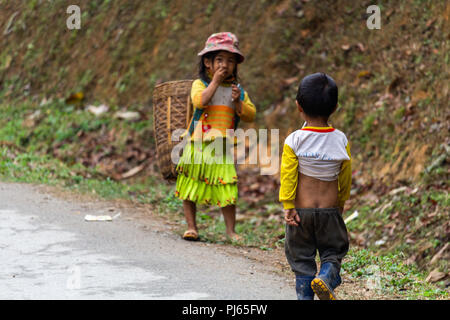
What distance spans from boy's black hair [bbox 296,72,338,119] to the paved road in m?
1.23

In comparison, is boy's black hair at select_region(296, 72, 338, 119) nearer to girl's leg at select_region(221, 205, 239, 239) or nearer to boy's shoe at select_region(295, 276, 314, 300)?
boy's shoe at select_region(295, 276, 314, 300)

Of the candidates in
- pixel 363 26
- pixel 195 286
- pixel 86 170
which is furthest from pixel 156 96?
pixel 363 26

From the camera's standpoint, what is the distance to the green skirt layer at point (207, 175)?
6016 millimetres

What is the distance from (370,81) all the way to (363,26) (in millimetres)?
1385

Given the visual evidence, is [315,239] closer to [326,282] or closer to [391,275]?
[326,282]

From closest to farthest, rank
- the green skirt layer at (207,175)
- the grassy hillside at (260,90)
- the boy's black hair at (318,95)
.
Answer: the boy's black hair at (318,95), the green skirt layer at (207,175), the grassy hillside at (260,90)

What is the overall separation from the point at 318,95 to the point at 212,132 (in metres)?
2.21

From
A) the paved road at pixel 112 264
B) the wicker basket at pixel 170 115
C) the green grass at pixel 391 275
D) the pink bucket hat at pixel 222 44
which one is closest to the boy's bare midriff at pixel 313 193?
the paved road at pixel 112 264

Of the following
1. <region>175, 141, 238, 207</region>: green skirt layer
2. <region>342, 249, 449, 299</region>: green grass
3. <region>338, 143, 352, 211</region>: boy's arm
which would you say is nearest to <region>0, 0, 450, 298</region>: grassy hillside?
<region>342, 249, 449, 299</region>: green grass

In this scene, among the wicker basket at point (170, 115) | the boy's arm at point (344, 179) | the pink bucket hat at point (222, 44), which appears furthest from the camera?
the wicker basket at point (170, 115)

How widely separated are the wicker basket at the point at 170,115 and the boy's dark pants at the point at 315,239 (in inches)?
97.5

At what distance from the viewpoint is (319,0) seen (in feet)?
36.2

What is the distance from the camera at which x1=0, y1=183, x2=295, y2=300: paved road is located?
4.16 metres

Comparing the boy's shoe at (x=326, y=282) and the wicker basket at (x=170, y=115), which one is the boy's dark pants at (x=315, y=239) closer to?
the boy's shoe at (x=326, y=282)
